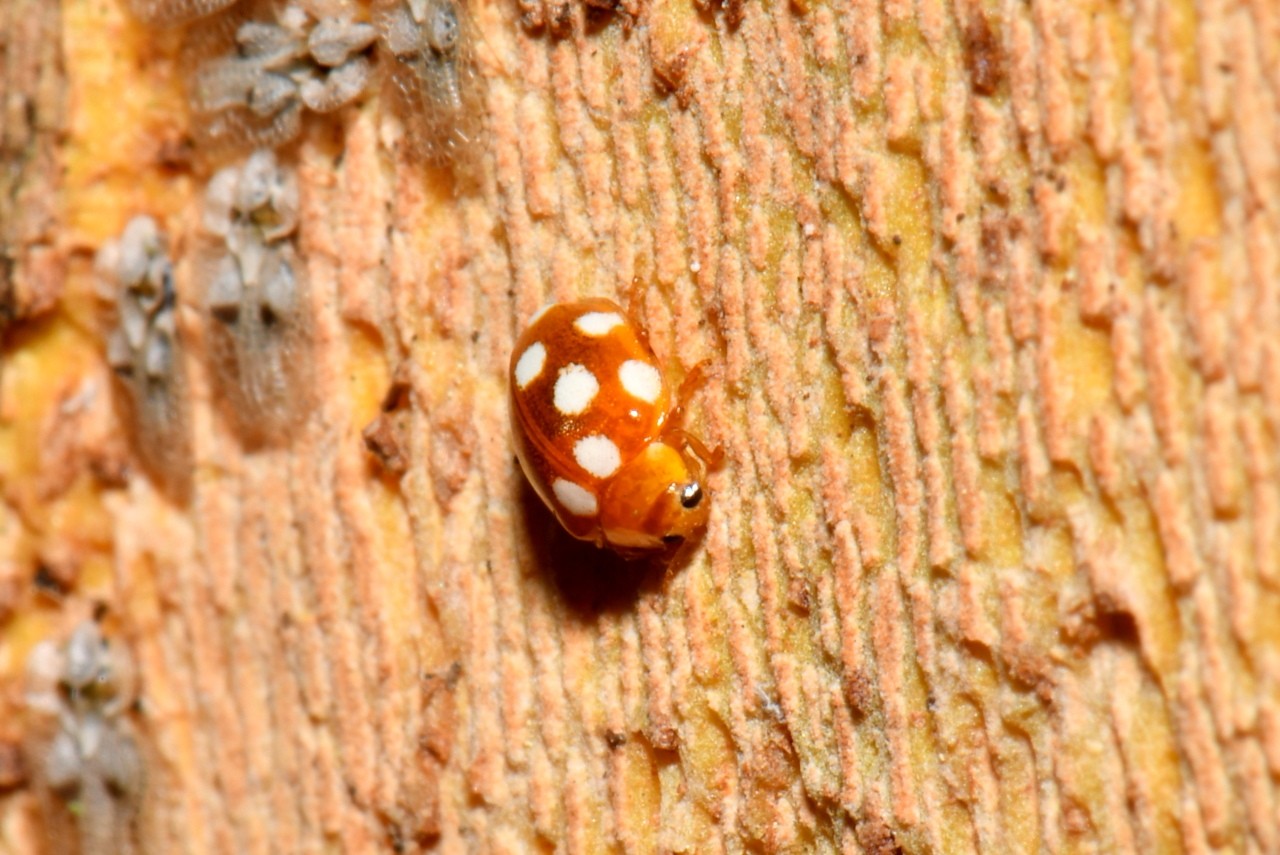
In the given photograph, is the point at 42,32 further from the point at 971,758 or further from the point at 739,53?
the point at 971,758

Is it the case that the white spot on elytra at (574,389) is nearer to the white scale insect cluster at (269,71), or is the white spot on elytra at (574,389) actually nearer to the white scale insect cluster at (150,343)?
the white scale insect cluster at (269,71)

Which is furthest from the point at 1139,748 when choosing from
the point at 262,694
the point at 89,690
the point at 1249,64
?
the point at 89,690

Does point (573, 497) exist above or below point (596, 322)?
below

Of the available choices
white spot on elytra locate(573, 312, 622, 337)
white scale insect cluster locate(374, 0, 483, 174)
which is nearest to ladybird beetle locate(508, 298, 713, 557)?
white spot on elytra locate(573, 312, 622, 337)

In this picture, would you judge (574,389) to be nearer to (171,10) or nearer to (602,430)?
(602,430)

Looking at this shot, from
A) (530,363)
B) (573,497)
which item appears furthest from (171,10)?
(573,497)

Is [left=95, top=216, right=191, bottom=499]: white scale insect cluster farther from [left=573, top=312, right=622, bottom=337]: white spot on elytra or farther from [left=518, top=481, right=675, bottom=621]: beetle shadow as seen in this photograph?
[left=573, top=312, right=622, bottom=337]: white spot on elytra

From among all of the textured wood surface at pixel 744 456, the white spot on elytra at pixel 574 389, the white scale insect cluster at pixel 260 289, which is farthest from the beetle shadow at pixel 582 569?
the white scale insect cluster at pixel 260 289
